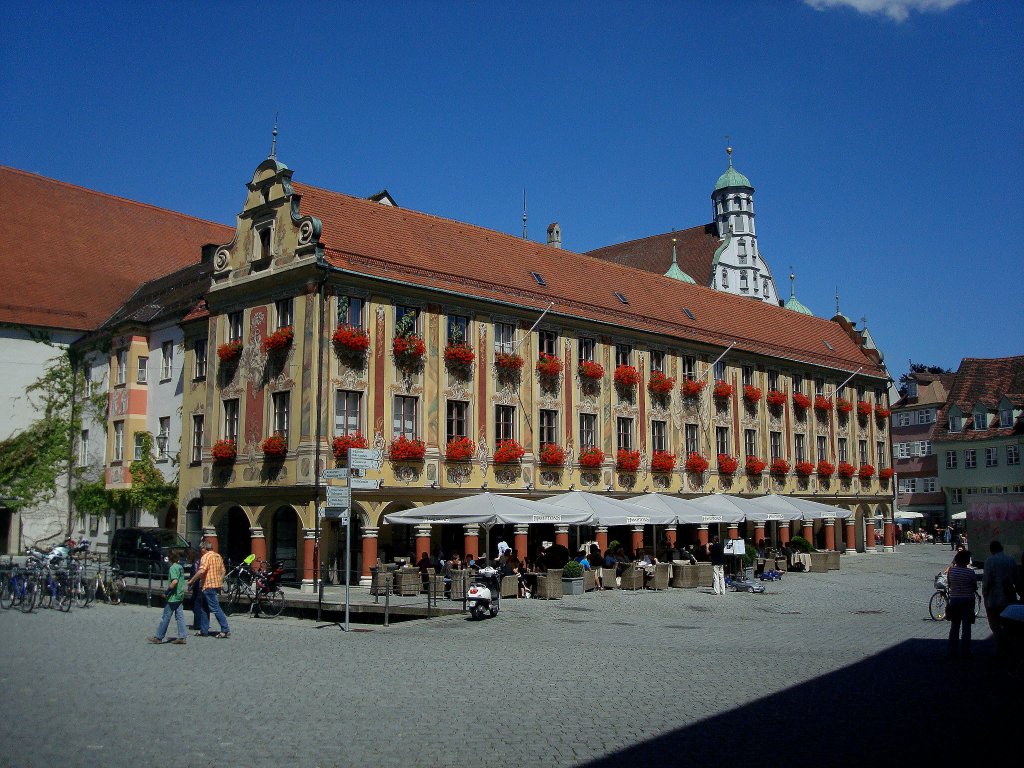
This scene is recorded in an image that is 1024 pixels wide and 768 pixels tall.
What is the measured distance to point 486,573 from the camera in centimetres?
2333

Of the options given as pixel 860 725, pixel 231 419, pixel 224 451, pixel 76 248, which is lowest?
pixel 860 725

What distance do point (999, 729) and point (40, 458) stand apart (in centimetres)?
4380

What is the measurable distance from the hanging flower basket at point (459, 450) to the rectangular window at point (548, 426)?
4.01m

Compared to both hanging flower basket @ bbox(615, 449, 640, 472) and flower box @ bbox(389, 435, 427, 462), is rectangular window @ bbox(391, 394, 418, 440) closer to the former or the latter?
flower box @ bbox(389, 435, 427, 462)

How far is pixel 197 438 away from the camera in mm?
38844

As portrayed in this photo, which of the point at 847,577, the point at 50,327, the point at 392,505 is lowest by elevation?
the point at 847,577

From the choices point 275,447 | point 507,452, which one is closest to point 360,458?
point 275,447

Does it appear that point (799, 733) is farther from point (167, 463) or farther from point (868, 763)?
point (167, 463)

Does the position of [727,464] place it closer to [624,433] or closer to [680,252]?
[624,433]

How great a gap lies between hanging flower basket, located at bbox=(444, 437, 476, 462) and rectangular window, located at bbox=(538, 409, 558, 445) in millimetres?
4008

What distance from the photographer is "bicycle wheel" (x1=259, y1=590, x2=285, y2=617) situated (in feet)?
81.6

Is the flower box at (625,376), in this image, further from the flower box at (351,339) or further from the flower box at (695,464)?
the flower box at (351,339)

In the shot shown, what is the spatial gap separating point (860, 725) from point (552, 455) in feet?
90.8

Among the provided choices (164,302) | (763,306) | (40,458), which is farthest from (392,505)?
(763,306)
